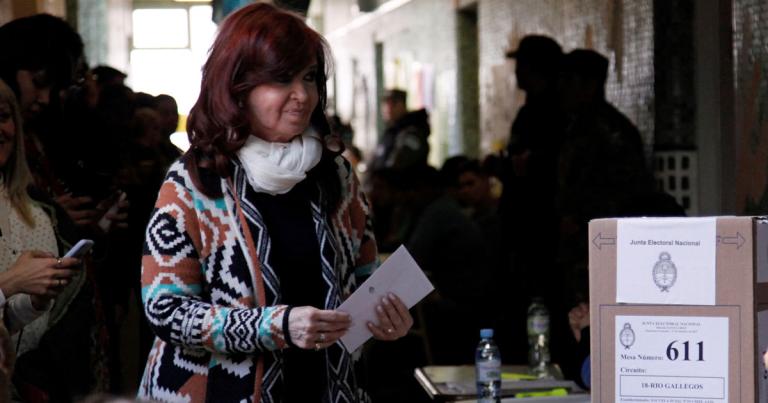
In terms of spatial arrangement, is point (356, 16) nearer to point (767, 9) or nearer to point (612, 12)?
point (612, 12)

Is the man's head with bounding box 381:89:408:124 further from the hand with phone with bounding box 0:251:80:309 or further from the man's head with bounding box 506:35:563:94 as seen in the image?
the hand with phone with bounding box 0:251:80:309

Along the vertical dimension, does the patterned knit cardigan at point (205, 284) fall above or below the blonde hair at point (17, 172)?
below

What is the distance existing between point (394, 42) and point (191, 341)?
36.4 feet

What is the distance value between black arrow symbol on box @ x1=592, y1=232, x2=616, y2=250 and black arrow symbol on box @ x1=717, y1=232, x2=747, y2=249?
0.20m

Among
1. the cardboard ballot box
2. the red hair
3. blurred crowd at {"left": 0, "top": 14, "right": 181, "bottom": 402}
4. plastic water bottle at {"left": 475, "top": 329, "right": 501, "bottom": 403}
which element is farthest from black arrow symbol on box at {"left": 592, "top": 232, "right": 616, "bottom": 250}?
plastic water bottle at {"left": 475, "top": 329, "right": 501, "bottom": 403}

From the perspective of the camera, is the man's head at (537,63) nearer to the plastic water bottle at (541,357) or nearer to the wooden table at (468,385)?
the plastic water bottle at (541,357)

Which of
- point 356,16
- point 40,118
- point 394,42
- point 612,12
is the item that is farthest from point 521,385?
point 356,16

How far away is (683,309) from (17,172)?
2.09 metres

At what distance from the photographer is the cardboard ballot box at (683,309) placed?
102 inches

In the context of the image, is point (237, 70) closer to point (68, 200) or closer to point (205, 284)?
point (205, 284)

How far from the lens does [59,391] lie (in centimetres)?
406

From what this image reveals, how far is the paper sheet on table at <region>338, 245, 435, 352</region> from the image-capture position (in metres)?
2.92

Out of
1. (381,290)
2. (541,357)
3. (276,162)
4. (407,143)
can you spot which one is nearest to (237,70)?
(276,162)

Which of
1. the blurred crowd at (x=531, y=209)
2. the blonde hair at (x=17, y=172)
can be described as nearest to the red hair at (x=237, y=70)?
the blonde hair at (x=17, y=172)
